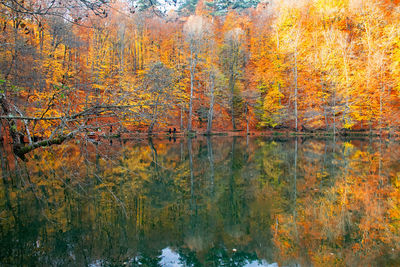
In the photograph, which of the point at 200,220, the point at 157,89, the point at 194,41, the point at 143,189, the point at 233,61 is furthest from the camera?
the point at 233,61

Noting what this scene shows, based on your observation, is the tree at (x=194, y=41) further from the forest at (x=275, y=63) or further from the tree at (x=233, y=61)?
the tree at (x=233, y=61)

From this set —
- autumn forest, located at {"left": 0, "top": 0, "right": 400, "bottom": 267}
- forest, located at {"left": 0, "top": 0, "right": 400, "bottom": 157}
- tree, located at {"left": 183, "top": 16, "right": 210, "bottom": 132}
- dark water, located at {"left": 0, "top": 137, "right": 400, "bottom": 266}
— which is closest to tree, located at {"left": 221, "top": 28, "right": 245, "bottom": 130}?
forest, located at {"left": 0, "top": 0, "right": 400, "bottom": 157}

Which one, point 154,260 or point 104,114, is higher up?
point 104,114

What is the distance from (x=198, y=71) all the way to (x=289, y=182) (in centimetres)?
2258

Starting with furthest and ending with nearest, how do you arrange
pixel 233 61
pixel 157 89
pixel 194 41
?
pixel 233 61 < pixel 194 41 < pixel 157 89

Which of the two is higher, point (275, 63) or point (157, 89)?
point (275, 63)

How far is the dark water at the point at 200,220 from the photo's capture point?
3361 millimetres

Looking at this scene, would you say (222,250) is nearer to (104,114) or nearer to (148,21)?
(104,114)

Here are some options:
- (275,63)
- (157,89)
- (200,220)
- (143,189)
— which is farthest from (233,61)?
(157,89)

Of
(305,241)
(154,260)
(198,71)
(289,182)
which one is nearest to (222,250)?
(154,260)

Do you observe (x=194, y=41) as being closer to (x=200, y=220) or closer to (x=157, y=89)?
(x=200, y=220)

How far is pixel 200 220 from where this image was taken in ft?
14.8

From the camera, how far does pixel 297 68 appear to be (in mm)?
26047

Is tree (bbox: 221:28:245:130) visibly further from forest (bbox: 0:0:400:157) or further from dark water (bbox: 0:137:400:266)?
dark water (bbox: 0:137:400:266)
